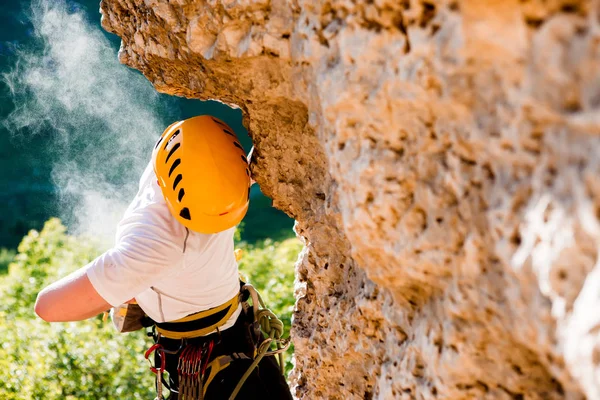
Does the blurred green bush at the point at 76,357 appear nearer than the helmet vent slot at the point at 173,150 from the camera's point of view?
No

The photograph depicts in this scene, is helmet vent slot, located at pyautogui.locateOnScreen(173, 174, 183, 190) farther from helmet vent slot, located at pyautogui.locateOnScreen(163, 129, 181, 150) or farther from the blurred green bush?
the blurred green bush

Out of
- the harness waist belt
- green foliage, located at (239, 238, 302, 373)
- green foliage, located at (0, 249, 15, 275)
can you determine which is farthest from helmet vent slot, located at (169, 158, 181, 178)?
green foliage, located at (0, 249, 15, 275)

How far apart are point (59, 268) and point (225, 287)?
3.18m

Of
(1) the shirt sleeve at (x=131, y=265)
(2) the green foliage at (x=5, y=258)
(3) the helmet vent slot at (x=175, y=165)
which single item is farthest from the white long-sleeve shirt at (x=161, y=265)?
(2) the green foliage at (x=5, y=258)

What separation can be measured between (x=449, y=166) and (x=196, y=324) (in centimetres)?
130

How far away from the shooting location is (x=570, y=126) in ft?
2.63

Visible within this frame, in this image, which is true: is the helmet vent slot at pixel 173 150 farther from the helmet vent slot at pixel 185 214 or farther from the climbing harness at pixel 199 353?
the climbing harness at pixel 199 353

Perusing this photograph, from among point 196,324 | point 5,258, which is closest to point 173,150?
point 196,324

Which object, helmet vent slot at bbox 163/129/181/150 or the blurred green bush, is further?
the blurred green bush

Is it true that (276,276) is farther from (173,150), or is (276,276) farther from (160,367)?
(173,150)

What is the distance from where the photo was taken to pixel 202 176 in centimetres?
174

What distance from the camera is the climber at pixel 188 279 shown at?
1.67 m

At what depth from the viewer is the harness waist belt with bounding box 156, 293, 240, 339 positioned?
2.05 metres

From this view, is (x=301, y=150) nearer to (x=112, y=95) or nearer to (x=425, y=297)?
(x=425, y=297)
